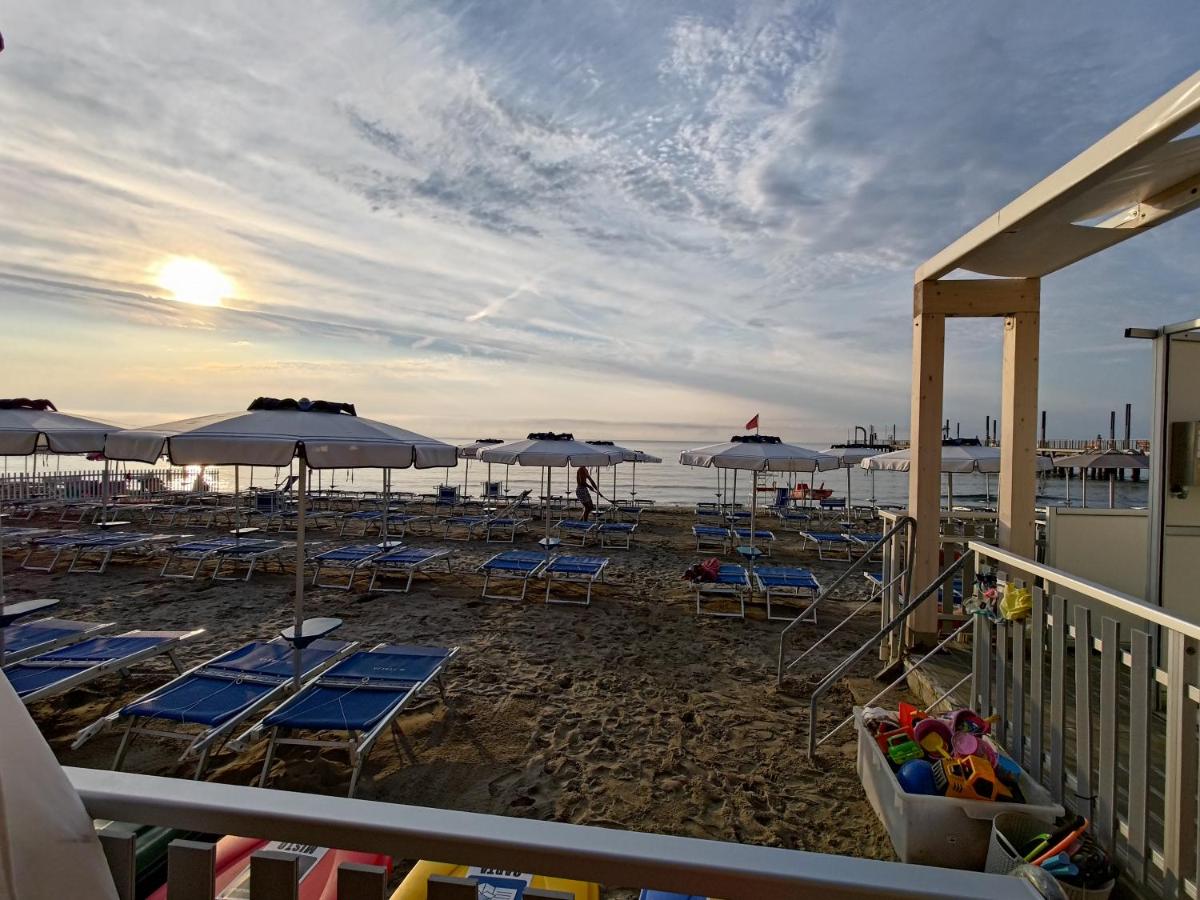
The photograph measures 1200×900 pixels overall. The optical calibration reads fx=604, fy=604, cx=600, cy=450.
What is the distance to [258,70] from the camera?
550cm

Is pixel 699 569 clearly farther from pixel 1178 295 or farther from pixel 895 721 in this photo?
pixel 1178 295

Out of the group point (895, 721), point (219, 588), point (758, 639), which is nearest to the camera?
point (895, 721)

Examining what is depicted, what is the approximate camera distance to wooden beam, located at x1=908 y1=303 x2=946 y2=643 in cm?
527

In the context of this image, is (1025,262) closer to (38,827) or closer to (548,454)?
(38,827)

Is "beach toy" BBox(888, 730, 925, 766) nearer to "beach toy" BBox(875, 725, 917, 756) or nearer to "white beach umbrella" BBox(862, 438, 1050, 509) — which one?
"beach toy" BBox(875, 725, 917, 756)

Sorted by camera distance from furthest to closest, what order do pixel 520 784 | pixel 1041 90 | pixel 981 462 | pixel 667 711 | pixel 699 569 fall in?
1. pixel 981 462
2. pixel 699 569
3. pixel 1041 90
4. pixel 667 711
5. pixel 520 784

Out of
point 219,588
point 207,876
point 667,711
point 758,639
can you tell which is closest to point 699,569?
point 758,639

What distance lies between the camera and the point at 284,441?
4.01 meters

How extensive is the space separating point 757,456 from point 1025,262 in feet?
19.9

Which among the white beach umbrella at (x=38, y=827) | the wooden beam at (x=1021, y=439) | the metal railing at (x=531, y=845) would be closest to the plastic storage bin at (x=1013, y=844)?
the metal railing at (x=531, y=845)

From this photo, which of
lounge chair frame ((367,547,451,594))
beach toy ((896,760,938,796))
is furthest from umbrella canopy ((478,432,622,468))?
beach toy ((896,760,938,796))

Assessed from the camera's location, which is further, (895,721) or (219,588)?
(219,588)

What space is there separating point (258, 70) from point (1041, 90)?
300 inches

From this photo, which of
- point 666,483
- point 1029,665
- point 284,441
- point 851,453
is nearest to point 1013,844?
point 1029,665
